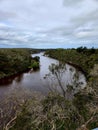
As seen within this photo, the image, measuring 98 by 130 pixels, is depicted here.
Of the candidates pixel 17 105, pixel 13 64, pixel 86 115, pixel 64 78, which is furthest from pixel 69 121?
pixel 13 64

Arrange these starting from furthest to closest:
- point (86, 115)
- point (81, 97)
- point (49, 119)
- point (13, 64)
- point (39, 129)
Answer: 1. point (13, 64)
2. point (81, 97)
3. point (86, 115)
4. point (49, 119)
5. point (39, 129)

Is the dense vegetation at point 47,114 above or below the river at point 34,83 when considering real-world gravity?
above

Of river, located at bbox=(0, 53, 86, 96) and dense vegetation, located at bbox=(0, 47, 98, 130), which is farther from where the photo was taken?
river, located at bbox=(0, 53, 86, 96)

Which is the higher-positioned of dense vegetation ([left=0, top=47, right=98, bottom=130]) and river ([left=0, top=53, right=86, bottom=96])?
dense vegetation ([left=0, top=47, right=98, bottom=130])

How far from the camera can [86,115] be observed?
1734 centimetres

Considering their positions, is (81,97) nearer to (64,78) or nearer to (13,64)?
(64,78)

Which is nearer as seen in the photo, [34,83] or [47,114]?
[47,114]

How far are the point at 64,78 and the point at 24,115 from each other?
25.0m

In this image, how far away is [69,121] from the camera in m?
16.7

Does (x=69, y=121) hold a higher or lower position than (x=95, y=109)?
lower

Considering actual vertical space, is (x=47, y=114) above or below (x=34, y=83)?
above

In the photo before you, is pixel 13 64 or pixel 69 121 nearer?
pixel 69 121

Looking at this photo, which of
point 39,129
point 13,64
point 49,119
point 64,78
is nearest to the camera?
point 39,129

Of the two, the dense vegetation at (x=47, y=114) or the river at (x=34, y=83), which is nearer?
the dense vegetation at (x=47, y=114)
